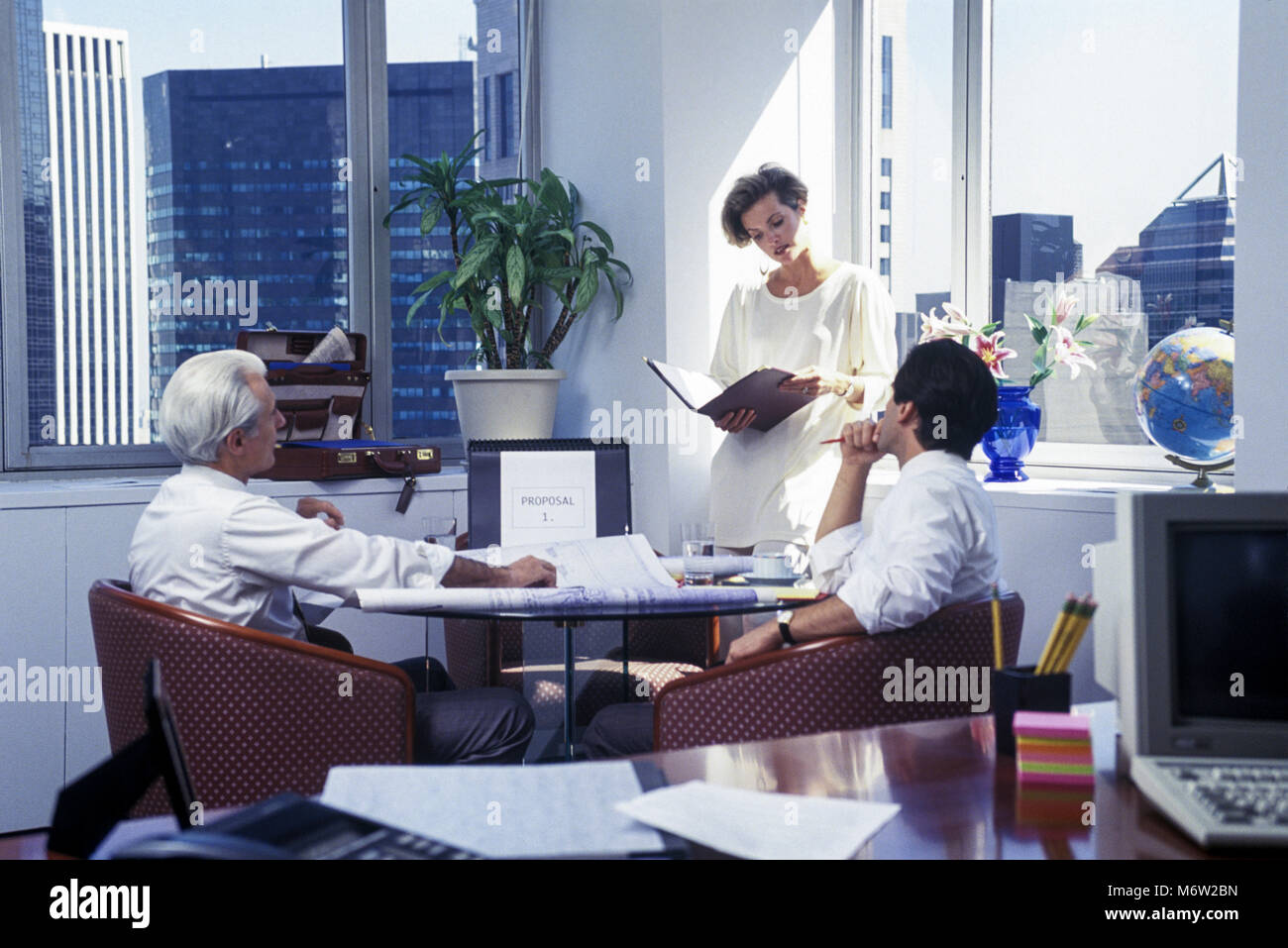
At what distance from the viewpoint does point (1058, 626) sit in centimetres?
136

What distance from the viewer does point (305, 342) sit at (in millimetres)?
4211

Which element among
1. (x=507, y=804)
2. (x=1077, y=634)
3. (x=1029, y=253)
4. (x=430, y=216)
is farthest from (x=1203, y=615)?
(x=430, y=216)

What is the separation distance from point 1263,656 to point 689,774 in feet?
2.01

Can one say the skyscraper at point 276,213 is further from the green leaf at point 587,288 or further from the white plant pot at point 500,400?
the green leaf at point 587,288

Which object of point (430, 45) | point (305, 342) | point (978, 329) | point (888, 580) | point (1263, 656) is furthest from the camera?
point (430, 45)

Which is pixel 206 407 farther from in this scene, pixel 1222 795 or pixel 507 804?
pixel 1222 795

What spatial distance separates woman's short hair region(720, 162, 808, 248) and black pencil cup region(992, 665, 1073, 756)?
2.41 metres

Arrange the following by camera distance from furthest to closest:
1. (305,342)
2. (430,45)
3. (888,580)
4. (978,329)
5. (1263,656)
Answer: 1. (430,45)
2. (305,342)
3. (978,329)
4. (888,580)
5. (1263,656)

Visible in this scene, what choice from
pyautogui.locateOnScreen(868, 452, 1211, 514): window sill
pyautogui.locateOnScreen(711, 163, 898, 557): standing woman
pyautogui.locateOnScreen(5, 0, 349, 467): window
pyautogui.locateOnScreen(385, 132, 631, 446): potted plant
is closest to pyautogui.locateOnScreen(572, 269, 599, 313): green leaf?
pyautogui.locateOnScreen(385, 132, 631, 446): potted plant

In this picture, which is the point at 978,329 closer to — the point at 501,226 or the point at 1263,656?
the point at 501,226

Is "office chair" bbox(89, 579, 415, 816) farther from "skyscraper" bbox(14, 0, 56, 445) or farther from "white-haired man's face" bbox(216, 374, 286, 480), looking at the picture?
"skyscraper" bbox(14, 0, 56, 445)

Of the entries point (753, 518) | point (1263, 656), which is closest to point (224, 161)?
point (753, 518)

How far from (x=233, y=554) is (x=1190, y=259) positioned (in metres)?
2.76

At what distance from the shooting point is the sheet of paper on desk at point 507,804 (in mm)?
1018
